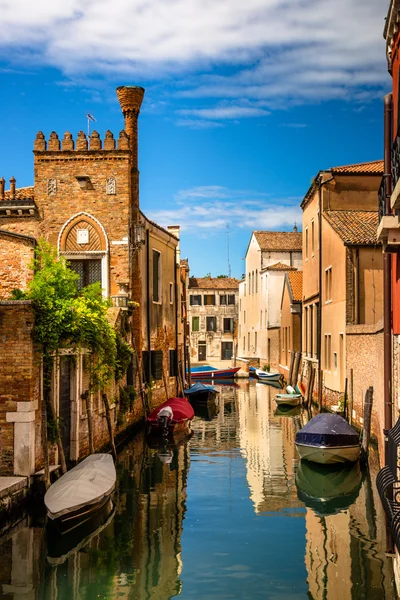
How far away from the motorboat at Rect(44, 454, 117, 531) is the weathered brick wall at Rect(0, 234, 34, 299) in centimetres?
661

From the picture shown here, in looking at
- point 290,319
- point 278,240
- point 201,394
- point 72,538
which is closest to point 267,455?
point 72,538

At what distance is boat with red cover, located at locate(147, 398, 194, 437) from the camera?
55.8 ft

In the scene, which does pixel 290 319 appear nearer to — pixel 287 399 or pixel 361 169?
pixel 287 399

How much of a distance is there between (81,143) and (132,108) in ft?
5.79

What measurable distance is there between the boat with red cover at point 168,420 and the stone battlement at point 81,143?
263 inches

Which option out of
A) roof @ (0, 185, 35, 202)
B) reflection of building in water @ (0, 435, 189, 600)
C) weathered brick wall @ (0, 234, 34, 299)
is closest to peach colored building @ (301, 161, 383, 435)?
reflection of building in water @ (0, 435, 189, 600)

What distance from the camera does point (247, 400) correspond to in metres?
26.9

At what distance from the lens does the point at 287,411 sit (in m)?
22.8

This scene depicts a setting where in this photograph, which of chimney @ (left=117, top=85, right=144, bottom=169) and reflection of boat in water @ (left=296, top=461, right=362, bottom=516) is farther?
chimney @ (left=117, top=85, right=144, bottom=169)

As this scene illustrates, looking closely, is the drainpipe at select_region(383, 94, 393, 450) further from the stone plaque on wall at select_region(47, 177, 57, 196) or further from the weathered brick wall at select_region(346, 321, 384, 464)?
the stone plaque on wall at select_region(47, 177, 57, 196)

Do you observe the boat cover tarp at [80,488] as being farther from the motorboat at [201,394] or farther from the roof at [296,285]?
the roof at [296,285]

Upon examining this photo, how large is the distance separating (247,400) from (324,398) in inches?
254

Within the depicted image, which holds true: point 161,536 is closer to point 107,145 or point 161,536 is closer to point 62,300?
point 62,300

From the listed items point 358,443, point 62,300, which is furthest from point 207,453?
point 62,300
